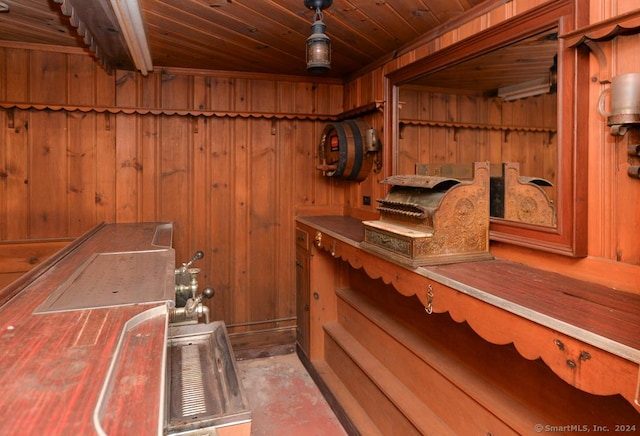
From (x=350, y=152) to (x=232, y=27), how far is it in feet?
3.74

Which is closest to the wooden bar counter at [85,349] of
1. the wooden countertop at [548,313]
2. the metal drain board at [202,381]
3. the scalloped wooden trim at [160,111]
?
the metal drain board at [202,381]

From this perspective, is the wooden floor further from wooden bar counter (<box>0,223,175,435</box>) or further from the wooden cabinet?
wooden bar counter (<box>0,223,175,435</box>)

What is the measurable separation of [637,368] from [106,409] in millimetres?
1023

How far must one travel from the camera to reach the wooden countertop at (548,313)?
0.94 m

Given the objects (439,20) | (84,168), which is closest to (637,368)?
(439,20)

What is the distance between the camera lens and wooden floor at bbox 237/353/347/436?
102 inches

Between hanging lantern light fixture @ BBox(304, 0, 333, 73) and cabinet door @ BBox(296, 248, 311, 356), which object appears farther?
cabinet door @ BBox(296, 248, 311, 356)

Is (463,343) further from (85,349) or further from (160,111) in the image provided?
(160,111)

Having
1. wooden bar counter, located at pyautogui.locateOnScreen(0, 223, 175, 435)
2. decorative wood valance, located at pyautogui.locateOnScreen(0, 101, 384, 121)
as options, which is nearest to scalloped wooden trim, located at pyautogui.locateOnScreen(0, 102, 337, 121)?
decorative wood valance, located at pyautogui.locateOnScreen(0, 101, 384, 121)

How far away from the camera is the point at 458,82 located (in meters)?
2.18

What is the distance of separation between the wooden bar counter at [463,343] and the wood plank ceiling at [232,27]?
116 centimetres

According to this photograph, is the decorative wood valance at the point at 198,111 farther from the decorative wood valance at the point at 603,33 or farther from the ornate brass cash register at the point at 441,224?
the decorative wood valance at the point at 603,33

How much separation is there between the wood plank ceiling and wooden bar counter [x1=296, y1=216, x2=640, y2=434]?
3.81 ft

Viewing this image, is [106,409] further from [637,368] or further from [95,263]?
[95,263]
